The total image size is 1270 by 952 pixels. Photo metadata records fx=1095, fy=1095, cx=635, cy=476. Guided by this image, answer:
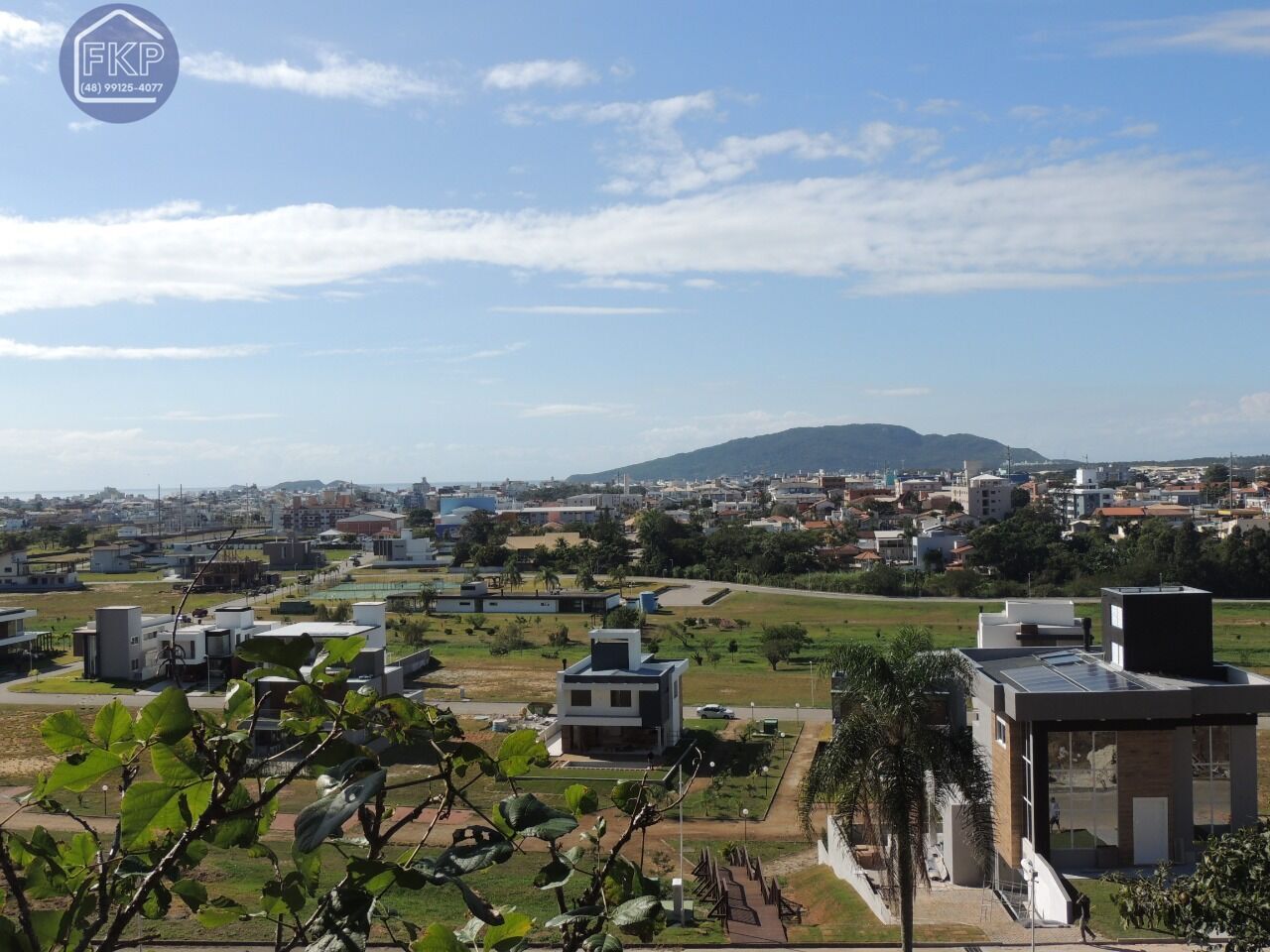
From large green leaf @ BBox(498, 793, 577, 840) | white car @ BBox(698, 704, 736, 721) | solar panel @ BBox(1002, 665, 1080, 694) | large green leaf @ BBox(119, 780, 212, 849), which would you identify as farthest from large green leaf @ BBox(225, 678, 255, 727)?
white car @ BBox(698, 704, 736, 721)

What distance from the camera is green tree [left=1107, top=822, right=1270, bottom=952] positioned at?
8.21 metres

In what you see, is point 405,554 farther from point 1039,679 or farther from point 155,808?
point 155,808

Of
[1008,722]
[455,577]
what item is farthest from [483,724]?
[455,577]

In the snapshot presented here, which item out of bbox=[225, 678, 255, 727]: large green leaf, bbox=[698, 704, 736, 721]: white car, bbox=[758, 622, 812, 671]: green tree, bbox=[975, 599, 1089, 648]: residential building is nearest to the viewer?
bbox=[225, 678, 255, 727]: large green leaf

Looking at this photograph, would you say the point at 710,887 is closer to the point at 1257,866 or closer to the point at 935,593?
the point at 1257,866

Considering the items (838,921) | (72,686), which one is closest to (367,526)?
(72,686)

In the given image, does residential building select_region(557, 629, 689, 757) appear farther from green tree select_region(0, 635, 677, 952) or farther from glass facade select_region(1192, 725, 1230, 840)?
green tree select_region(0, 635, 677, 952)

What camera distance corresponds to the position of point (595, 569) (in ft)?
263

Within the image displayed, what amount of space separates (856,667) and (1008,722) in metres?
4.73

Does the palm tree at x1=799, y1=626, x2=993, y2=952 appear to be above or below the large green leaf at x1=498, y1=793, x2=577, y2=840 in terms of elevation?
below

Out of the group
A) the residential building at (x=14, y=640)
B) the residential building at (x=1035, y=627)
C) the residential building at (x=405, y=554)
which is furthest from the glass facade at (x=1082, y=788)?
the residential building at (x=405, y=554)

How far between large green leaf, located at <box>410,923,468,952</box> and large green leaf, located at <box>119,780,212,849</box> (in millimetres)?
459

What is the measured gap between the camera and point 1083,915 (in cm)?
1543

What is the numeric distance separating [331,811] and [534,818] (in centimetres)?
41
